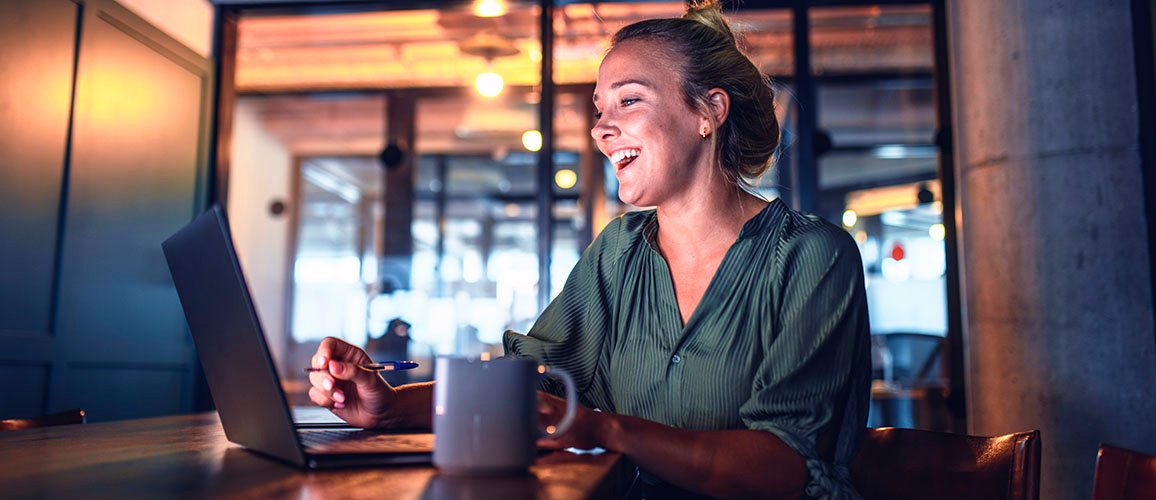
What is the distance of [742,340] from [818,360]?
0.47 feet

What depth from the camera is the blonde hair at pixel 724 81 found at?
1478 mm

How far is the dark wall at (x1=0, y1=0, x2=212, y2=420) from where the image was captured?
2799 millimetres

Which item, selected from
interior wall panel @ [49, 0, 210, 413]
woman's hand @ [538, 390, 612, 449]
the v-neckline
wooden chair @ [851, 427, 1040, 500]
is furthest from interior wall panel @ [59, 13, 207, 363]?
wooden chair @ [851, 427, 1040, 500]

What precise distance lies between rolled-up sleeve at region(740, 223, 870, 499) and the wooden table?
24cm

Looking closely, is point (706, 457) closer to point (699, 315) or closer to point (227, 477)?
point (699, 315)

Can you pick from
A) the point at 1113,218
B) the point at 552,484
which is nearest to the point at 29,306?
the point at 552,484

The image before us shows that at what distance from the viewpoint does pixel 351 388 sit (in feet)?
3.81

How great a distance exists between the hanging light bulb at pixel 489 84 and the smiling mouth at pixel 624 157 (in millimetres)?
3236

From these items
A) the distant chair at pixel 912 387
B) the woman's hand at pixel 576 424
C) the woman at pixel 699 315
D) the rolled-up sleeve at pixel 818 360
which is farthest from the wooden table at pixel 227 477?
the distant chair at pixel 912 387

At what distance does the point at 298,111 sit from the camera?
16.6 ft

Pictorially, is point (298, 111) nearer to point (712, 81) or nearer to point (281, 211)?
point (281, 211)

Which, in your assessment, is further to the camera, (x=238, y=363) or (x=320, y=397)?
(x=320, y=397)

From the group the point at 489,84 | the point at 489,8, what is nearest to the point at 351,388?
the point at 489,8

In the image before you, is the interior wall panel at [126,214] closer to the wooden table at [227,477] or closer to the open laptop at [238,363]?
the wooden table at [227,477]
